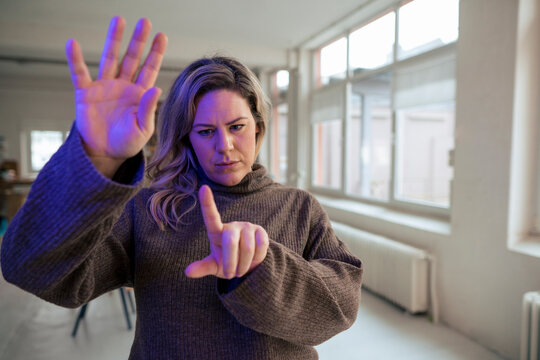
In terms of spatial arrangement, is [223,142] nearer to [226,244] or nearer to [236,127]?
[236,127]

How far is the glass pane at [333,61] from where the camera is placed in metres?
4.89

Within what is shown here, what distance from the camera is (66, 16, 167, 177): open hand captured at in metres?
0.57

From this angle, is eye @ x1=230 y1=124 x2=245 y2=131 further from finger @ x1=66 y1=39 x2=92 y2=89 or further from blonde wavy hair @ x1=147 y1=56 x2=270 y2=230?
finger @ x1=66 y1=39 x2=92 y2=89

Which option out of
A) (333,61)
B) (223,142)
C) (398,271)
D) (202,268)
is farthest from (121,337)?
(333,61)

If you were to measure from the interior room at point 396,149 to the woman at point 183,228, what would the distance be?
346 mm

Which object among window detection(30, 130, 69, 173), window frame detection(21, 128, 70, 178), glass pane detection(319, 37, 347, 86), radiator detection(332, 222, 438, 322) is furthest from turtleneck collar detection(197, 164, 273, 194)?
window detection(30, 130, 69, 173)

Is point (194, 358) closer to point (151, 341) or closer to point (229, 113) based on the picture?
point (151, 341)

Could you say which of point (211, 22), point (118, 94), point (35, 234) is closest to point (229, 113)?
point (118, 94)

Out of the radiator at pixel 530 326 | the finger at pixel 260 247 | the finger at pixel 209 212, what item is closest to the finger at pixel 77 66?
the finger at pixel 209 212

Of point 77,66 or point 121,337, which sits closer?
point 77,66

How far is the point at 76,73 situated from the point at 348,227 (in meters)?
3.70

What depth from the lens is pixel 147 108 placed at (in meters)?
0.57

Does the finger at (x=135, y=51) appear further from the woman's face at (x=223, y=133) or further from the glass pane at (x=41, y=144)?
the glass pane at (x=41, y=144)

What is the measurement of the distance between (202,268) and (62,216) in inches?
9.2
